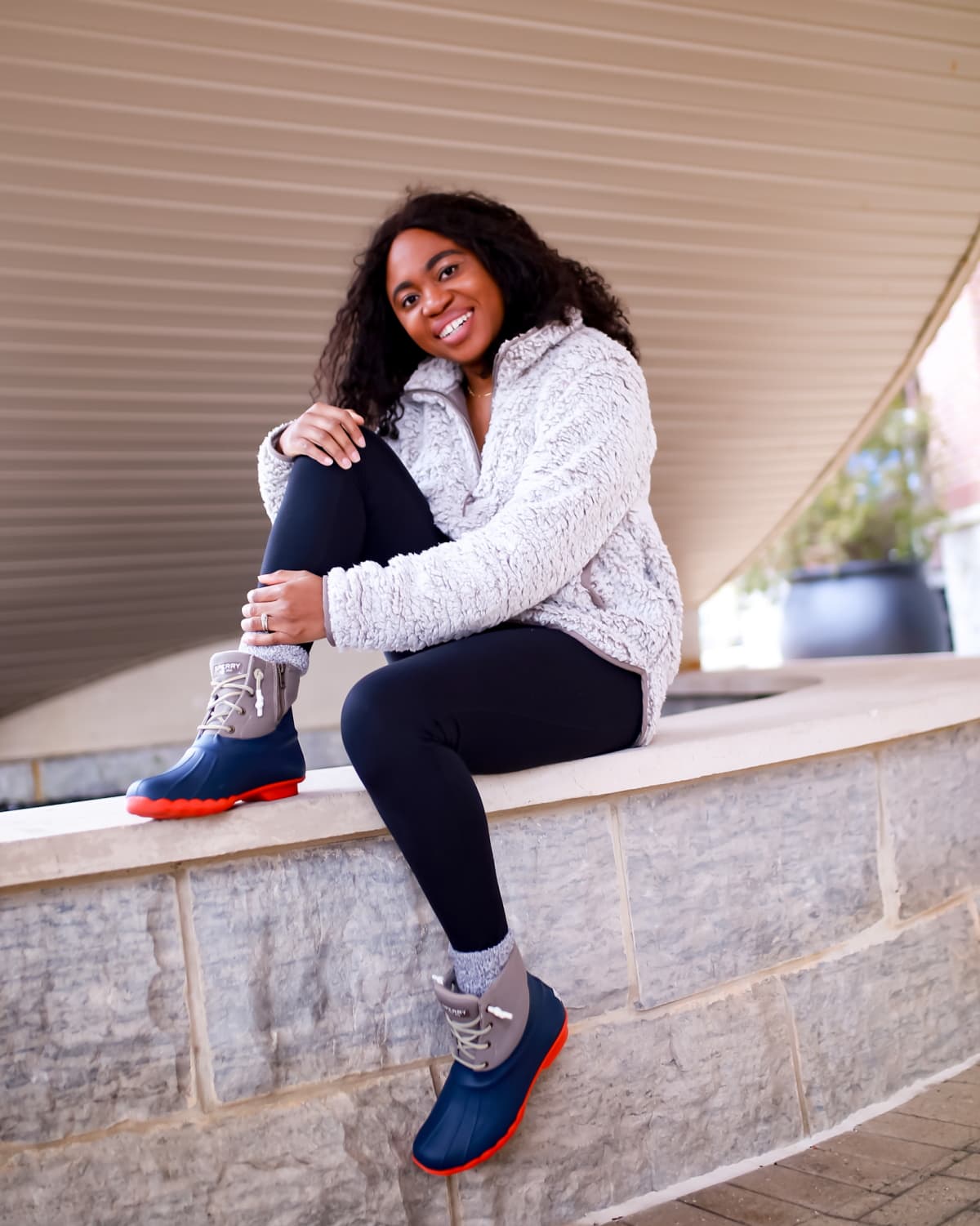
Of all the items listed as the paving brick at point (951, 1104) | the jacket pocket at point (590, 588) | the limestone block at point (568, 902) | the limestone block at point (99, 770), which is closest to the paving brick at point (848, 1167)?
the paving brick at point (951, 1104)

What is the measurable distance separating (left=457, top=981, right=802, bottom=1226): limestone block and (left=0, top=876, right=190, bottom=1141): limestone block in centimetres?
41

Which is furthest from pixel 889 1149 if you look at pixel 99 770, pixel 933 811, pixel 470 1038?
pixel 99 770

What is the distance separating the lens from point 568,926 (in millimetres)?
1437

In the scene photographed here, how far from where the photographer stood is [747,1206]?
135 cm

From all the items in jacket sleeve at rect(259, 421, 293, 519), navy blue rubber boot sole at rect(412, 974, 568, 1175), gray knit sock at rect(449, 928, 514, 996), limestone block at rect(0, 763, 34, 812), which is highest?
jacket sleeve at rect(259, 421, 293, 519)

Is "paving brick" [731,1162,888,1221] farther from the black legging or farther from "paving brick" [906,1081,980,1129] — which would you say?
the black legging

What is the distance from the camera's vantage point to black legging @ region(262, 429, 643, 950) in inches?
49.4

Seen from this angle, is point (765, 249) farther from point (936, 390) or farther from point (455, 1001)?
point (936, 390)

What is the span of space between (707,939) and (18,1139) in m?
0.90

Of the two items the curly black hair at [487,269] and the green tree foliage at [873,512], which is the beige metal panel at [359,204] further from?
the green tree foliage at [873,512]

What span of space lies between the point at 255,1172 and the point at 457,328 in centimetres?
125

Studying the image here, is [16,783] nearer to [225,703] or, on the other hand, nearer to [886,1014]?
[225,703]

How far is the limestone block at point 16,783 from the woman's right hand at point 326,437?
3.83 meters

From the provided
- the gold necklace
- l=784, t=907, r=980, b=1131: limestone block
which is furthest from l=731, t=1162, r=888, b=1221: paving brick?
the gold necklace
